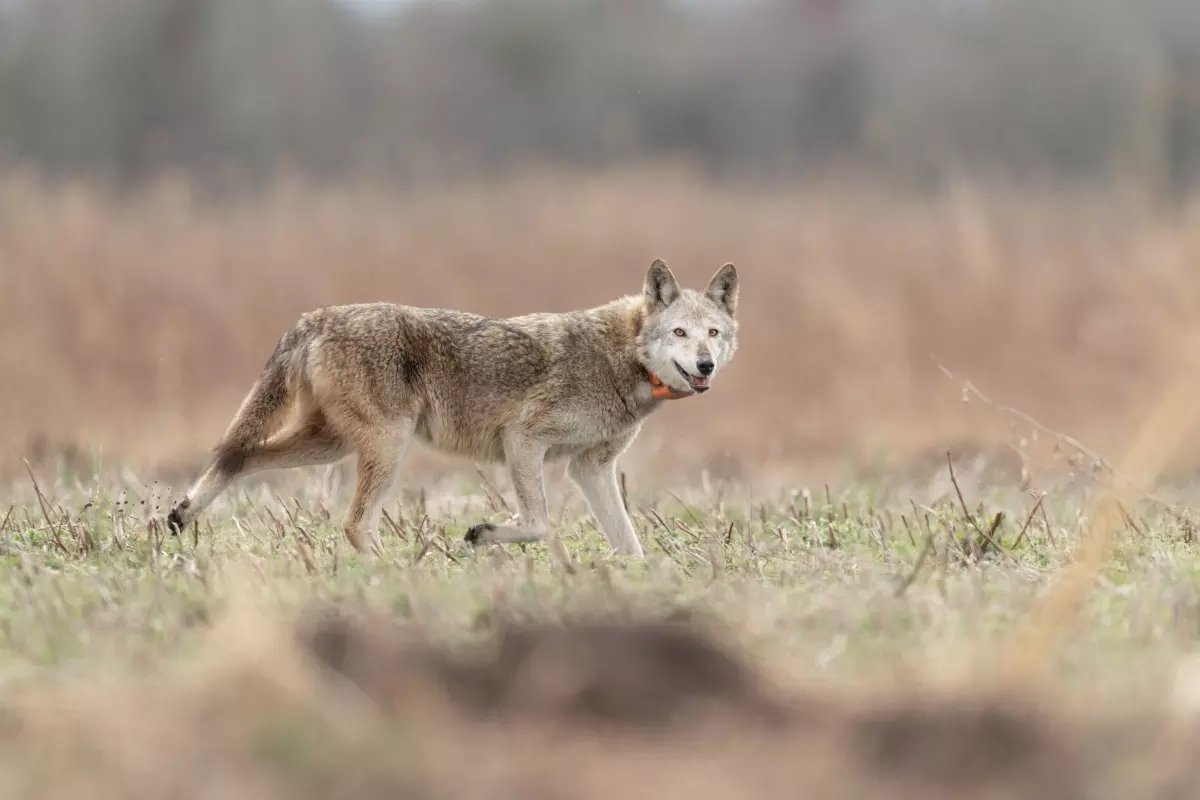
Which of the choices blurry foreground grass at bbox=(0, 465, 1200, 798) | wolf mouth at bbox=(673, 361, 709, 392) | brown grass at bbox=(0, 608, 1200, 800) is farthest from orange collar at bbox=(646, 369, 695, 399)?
brown grass at bbox=(0, 608, 1200, 800)

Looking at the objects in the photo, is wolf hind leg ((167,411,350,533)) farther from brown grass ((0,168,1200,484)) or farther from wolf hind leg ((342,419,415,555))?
brown grass ((0,168,1200,484))

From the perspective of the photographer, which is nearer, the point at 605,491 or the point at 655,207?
the point at 605,491

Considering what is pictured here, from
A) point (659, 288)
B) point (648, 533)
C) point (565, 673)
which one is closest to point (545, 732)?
point (565, 673)

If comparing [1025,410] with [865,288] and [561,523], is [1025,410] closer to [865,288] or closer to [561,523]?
[865,288]

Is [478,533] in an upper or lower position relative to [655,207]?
lower

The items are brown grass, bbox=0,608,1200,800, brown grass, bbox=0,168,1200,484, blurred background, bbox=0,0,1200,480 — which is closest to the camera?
brown grass, bbox=0,608,1200,800

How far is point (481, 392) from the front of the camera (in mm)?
7797

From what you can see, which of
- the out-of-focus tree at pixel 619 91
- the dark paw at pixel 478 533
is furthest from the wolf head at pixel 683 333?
the out-of-focus tree at pixel 619 91

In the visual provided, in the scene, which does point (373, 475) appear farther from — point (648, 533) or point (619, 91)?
point (619, 91)

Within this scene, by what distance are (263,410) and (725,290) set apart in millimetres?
2454

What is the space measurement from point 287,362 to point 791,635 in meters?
3.57

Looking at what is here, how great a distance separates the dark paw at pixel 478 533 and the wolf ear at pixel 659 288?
1.60m

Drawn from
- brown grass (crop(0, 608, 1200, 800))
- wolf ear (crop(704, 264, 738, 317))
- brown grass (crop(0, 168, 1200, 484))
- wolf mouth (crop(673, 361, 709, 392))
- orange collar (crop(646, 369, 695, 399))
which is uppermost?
wolf ear (crop(704, 264, 738, 317))

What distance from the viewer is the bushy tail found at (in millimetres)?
7480
